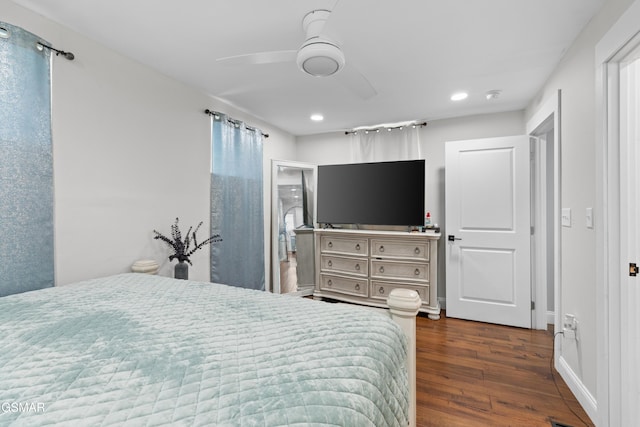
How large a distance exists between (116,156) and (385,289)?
2.99 m

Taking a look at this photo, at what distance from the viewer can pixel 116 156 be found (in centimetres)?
219

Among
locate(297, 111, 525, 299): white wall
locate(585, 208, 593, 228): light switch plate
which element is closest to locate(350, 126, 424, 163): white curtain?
locate(297, 111, 525, 299): white wall

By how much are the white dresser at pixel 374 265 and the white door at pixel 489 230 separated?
0.94 feet

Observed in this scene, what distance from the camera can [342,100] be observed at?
313 centimetres

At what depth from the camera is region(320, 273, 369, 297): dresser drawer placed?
3.67 m

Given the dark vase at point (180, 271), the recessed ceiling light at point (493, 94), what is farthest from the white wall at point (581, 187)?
the dark vase at point (180, 271)

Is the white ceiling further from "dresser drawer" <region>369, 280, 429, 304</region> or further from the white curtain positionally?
"dresser drawer" <region>369, 280, 429, 304</region>

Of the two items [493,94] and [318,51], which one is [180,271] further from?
[493,94]

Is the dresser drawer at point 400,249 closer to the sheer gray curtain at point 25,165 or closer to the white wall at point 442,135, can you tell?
the white wall at point 442,135

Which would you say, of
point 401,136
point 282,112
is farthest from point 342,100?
point 401,136

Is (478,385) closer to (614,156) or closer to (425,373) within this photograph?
(425,373)

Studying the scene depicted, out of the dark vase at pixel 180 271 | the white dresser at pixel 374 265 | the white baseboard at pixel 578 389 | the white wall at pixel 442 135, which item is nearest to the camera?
the white baseboard at pixel 578 389

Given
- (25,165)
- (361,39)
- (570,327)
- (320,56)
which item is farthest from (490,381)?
(25,165)

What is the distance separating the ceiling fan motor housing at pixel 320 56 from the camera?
155 cm
